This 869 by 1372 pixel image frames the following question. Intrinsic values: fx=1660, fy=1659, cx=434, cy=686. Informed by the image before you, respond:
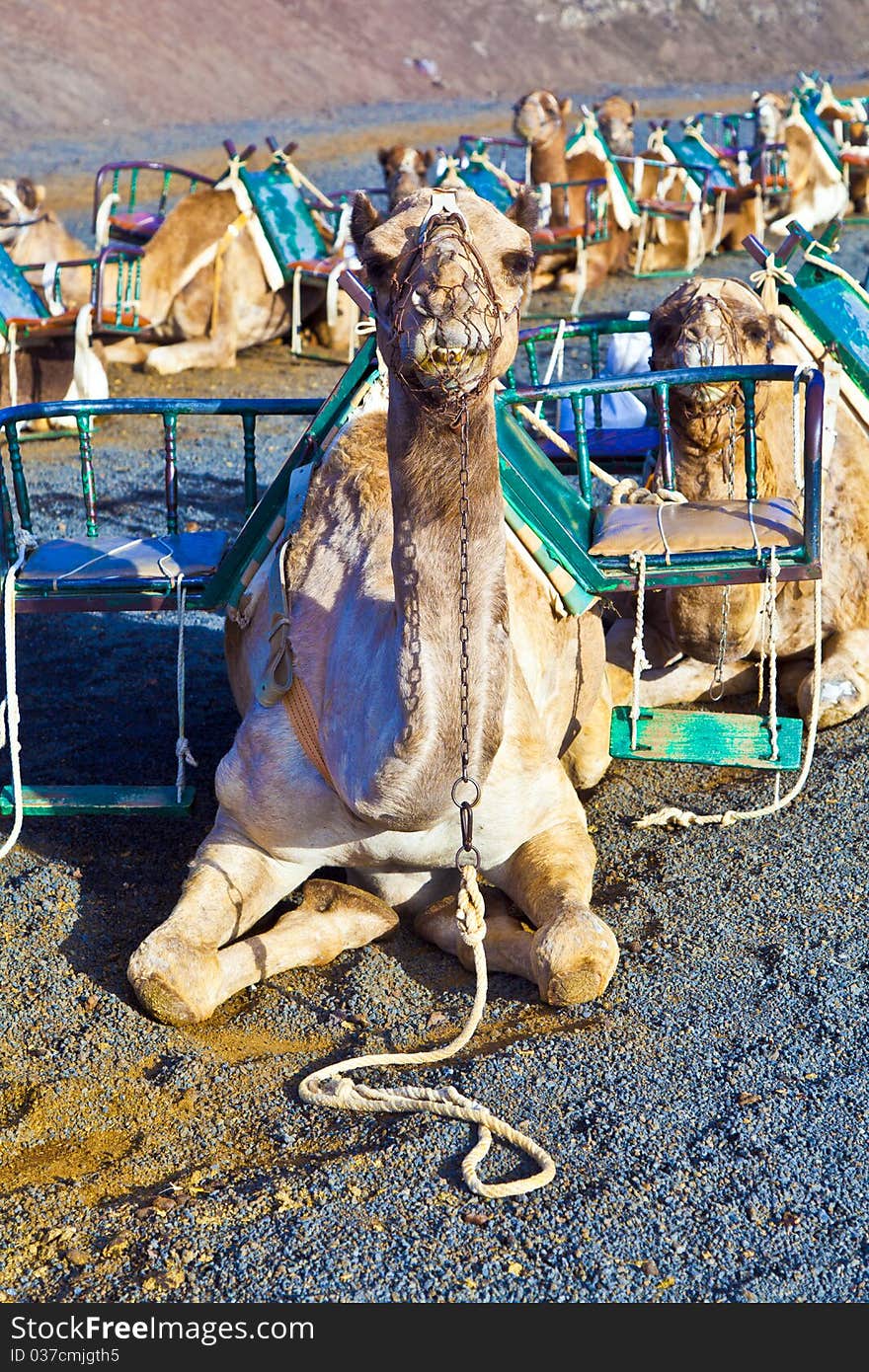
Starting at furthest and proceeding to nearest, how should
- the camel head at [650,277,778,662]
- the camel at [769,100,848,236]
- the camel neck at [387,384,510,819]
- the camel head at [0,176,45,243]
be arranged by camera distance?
the camel at [769,100,848,236] < the camel head at [0,176,45,243] < the camel head at [650,277,778,662] < the camel neck at [387,384,510,819]

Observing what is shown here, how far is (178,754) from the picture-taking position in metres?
4.45

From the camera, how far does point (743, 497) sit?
16.1 feet

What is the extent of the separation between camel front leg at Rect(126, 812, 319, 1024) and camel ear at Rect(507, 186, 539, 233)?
1.58 meters

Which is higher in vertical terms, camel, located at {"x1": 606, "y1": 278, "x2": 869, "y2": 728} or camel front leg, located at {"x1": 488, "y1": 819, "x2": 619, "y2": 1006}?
camel, located at {"x1": 606, "y1": 278, "x2": 869, "y2": 728}

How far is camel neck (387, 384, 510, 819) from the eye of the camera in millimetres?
2955

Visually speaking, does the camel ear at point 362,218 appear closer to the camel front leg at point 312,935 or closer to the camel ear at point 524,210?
the camel ear at point 524,210

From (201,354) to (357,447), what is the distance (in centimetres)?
792

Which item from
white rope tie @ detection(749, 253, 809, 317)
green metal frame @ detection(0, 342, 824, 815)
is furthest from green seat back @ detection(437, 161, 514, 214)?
green metal frame @ detection(0, 342, 824, 815)

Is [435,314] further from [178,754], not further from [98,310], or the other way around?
[98,310]

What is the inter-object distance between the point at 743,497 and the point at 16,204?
9390 millimetres

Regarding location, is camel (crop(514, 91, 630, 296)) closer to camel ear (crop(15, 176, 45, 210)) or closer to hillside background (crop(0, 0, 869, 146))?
camel ear (crop(15, 176, 45, 210))

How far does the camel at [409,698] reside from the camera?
9.45ft

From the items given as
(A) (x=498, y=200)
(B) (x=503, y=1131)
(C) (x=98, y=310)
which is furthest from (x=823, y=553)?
(A) (x=498, y=200)

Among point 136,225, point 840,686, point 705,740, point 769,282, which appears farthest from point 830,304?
point 136,225
